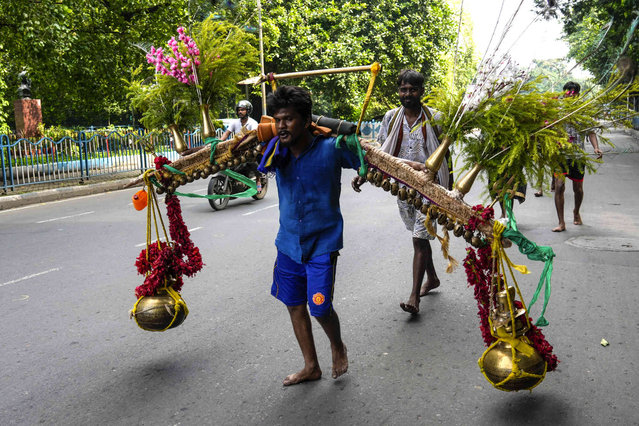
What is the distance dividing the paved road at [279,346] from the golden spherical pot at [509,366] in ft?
0.76

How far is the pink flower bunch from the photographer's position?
3652 millimetres

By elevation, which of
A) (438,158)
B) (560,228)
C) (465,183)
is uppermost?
(438,158)

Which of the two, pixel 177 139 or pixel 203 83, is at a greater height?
pixel 203 83

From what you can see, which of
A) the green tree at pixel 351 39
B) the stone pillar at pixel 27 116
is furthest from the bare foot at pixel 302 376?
the green tree at pixel 351 39

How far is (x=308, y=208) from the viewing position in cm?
330

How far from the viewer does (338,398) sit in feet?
11.0

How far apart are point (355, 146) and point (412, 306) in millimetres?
1969

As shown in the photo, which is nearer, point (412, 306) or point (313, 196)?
point (313, 196)

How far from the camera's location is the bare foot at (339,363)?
11.6 feet

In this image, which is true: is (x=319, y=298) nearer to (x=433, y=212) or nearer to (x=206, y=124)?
(x=433, y=212)

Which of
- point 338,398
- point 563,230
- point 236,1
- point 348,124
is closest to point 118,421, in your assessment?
point 338,398

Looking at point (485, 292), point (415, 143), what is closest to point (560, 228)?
point (415, 143)

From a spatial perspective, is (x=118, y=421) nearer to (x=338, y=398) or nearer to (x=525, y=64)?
(x=338, y=398)

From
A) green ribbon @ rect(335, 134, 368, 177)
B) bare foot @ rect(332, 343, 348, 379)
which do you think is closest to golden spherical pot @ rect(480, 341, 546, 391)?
bare foot @ rect(332, 343, 348, 379)
